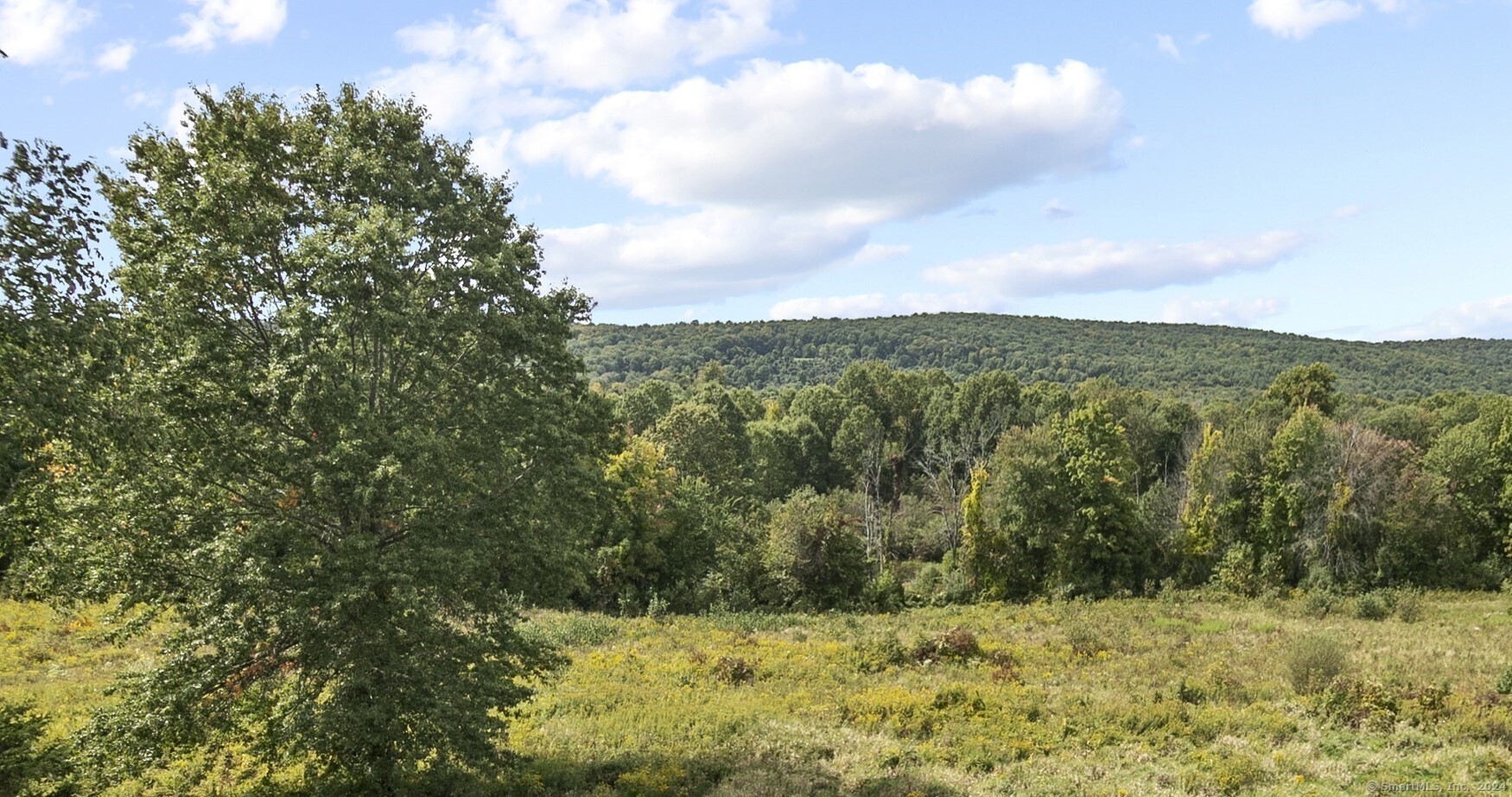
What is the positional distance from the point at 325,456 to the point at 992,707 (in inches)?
614

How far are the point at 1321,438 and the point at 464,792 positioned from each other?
1825 inches

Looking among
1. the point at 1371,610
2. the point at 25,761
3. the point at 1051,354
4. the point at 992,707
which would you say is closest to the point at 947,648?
the point at 992,707

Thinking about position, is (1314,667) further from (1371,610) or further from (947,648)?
(1371,610)

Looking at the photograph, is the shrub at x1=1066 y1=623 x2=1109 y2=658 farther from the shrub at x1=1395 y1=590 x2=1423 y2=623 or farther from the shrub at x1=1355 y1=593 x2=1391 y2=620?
the shrub at x1=1395 y1=590 x2=1423 y2=623

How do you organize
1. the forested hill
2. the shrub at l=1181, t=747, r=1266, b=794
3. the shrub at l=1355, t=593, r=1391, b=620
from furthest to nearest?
1. the forested hill
2. the shrub at l=1355, t=593, r=1391, b=620
3. the shrub at l=1181, t=747, r=1266, b=794

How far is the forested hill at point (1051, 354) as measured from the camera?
14900 centimetres

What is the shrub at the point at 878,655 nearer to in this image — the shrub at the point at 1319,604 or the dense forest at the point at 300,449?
the dense forest at the point at 300,449

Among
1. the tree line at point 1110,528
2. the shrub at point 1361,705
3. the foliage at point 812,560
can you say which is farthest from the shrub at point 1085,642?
the foliage at point 812,560

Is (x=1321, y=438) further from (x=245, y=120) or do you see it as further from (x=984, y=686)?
(x=245, y=120)

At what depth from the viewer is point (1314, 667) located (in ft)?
67.9

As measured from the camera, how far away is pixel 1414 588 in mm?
40156

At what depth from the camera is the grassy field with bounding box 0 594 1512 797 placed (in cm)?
1470

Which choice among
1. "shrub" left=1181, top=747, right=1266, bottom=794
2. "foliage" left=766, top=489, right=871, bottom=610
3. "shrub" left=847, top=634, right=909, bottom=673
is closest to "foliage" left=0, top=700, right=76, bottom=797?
"shrub" left=1181, top=747, right=1266, bottom=794

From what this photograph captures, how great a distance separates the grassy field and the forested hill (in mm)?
118417
